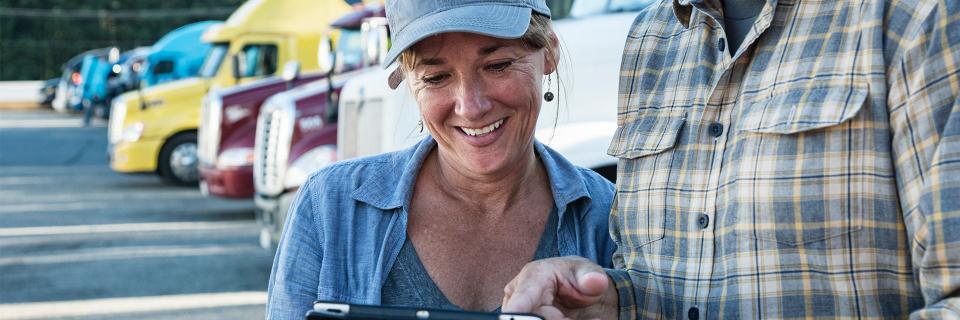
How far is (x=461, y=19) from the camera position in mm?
2398

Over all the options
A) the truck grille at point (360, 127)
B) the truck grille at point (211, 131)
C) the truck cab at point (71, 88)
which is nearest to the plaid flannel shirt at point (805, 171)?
the truck grille at point (360, 127)

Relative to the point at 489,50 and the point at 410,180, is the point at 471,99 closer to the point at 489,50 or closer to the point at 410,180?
the point at 489,50

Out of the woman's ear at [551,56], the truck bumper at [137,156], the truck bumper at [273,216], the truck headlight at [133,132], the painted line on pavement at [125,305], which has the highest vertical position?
the woman's ear at [551,56]

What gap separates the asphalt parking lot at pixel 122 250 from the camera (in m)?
8.80

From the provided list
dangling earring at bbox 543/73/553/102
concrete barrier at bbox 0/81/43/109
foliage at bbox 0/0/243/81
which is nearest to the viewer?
dangling earring at bbox 543/73/553/102

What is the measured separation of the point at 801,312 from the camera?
1966mm

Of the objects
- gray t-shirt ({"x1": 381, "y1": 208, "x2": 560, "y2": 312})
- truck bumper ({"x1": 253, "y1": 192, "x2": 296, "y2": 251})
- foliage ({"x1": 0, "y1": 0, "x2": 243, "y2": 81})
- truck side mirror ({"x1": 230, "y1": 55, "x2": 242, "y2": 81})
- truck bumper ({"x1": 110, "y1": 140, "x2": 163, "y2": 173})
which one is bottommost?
truck bumper ({"x1": 253, "y1": 192, "x2": 296, "y2": 251})

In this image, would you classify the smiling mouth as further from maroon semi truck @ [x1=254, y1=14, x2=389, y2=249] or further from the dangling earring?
maroon semi truck @ [x1=254, y1=14, x2=389, y2=249]

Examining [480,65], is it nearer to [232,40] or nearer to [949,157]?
[949,157]

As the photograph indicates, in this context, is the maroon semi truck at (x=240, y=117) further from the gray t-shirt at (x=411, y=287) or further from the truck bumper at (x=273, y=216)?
the gray t-shirt at (x=411, y=287)

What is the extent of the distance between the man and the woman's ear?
14.4 inches

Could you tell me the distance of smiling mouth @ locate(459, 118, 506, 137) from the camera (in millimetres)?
2539

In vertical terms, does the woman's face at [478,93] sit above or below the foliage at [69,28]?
below

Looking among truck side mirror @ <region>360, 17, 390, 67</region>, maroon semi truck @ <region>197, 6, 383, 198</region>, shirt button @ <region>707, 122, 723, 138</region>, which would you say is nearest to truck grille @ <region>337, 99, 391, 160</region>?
truck side mirror @ <region>360, 17, 390, 67</region>
